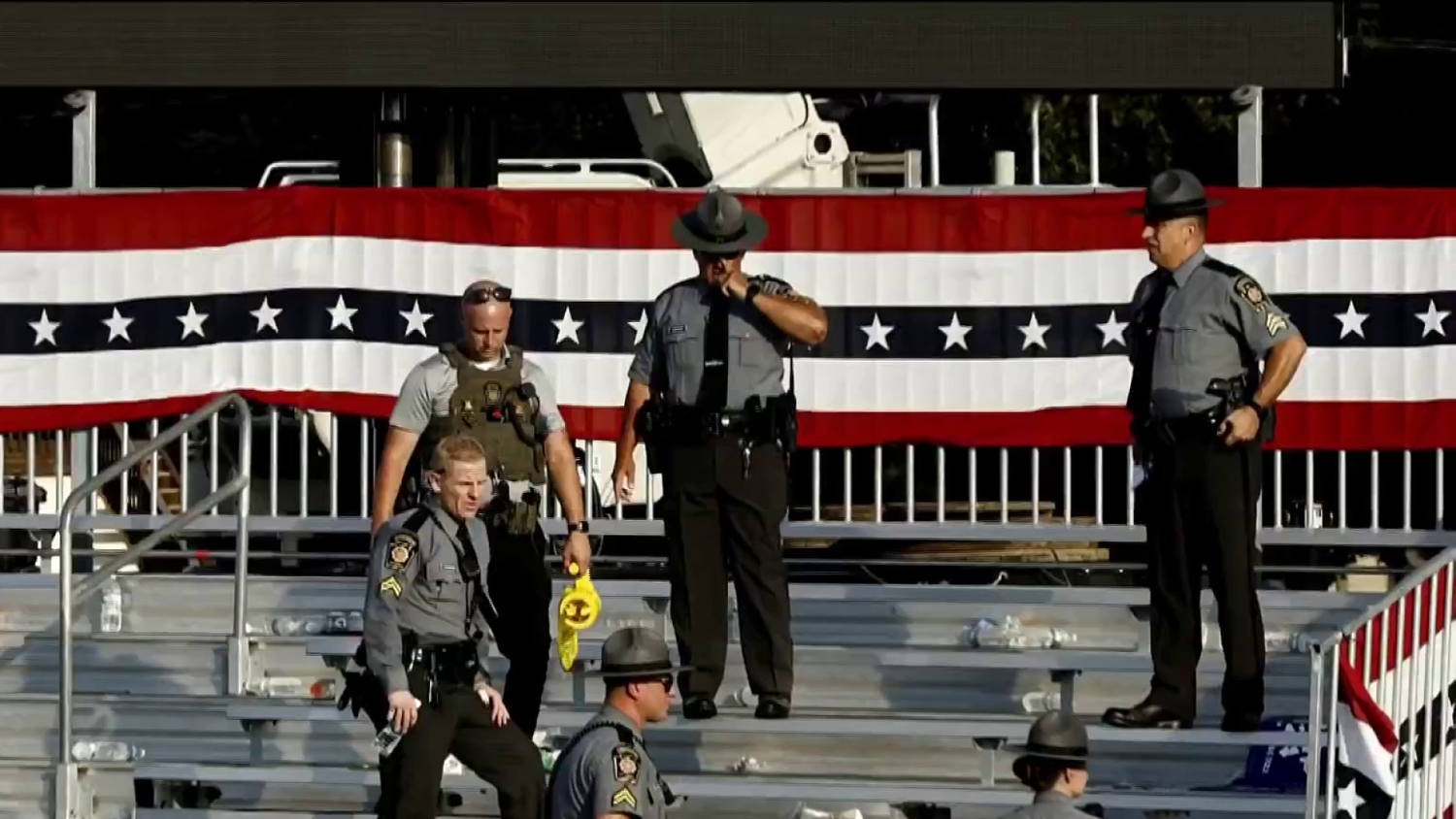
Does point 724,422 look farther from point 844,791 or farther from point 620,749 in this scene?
point 620,749

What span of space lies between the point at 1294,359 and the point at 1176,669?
1079 mm

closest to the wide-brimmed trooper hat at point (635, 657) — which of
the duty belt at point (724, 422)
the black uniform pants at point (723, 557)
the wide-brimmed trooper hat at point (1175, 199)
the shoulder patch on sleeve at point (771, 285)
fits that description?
the black uniform pants at point (723, 557)

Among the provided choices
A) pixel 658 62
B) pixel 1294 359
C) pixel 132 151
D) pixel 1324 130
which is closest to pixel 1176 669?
pixel 1294 359

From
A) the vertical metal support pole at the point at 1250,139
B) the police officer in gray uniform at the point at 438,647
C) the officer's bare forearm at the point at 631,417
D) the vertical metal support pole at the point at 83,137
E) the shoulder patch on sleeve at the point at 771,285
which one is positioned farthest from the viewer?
the vertical metal support pole at the point at 83,137

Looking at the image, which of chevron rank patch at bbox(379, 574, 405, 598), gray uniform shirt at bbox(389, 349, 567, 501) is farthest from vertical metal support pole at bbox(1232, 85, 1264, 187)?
chevron rank patch at bbox(379, 574, 405, 598)

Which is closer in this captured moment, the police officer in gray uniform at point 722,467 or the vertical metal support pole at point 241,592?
the police officer in gray uniform at point 722,467

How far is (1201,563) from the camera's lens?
409 inches

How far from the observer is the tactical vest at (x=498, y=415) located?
10.4m

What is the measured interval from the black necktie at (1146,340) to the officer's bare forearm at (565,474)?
183 centimetres

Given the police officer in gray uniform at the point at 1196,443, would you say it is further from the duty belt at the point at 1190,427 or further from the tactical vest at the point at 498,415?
the tactical vest at the point at 498,415

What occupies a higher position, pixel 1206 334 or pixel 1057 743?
pixel 1206 334

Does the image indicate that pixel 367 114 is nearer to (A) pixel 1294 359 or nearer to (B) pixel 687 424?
(B) pixel 687 424

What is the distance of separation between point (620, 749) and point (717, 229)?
2714 mm

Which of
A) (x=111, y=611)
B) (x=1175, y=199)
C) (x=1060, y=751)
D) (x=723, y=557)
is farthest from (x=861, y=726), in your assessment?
(x=111, y=611)
